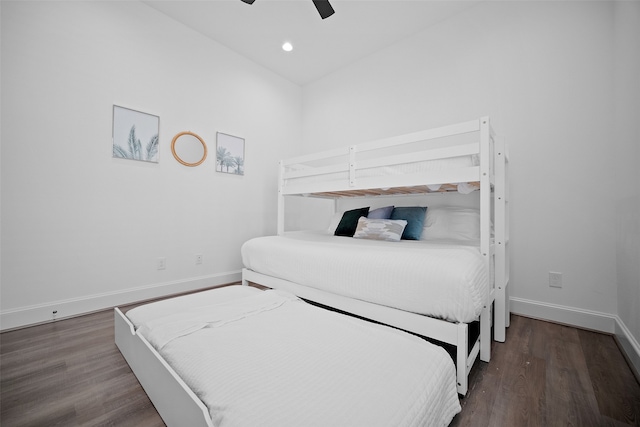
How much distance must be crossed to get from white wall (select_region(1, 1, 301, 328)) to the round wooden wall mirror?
7cm

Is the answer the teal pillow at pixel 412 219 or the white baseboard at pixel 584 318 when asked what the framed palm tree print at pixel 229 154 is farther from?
the white baseboard at pixel 584 318

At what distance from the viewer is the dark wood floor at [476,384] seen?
99cm

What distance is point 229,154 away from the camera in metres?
2.91

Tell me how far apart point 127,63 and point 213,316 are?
2341mm

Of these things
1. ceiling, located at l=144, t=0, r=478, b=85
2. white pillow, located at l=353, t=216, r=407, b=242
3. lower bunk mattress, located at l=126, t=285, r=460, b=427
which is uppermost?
ceiling, located at l=144, t=0, r=478, b=85

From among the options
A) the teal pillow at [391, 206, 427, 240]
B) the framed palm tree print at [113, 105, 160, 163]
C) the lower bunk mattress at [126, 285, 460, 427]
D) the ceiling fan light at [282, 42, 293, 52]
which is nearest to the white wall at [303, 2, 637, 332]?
the teal pillow at [391, 206, 427, 240]

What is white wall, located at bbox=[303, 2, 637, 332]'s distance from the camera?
179 cm

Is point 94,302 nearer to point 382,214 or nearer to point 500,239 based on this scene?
point 382,214

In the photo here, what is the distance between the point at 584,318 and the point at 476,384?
4.10 ft

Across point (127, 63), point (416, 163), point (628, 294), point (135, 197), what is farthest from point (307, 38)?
point (628, 294)

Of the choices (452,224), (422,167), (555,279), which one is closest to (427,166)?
(422,167)

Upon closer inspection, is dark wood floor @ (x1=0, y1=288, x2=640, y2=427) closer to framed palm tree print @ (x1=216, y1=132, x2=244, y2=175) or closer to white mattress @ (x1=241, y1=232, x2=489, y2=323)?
white mattress @ (x1=241, y1=232, x2=489, y2=323)

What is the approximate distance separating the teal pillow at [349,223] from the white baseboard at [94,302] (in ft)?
4.56

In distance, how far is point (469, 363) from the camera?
1211mm
